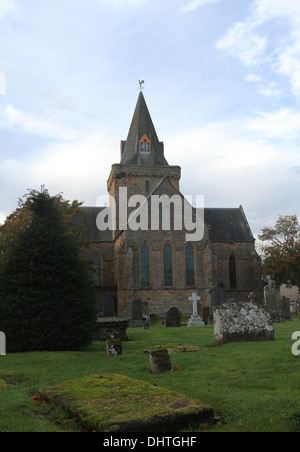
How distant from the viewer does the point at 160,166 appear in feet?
164

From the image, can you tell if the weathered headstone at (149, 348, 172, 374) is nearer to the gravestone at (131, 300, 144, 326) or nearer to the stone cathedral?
the gravestone at (131, 300, 144, 326)

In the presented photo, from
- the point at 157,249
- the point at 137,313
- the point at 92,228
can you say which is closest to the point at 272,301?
the point at 137,313

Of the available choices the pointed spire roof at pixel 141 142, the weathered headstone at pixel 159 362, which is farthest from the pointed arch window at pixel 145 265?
the weathered headstone at pixel 159 362

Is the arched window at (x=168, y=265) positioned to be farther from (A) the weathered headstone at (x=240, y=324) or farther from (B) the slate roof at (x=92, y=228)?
(A) the weathered headstone at (x=240, y=324)

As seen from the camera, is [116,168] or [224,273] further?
[116,168]

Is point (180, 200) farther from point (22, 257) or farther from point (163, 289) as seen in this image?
point (22, 257)

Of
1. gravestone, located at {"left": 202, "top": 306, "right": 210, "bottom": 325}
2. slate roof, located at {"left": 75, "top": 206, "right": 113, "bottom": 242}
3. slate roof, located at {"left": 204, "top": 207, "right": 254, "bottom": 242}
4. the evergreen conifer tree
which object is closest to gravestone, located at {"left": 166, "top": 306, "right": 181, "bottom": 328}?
gravestone, located at {"left": 202, "top": 306, "right": 210, "bottom": 325}

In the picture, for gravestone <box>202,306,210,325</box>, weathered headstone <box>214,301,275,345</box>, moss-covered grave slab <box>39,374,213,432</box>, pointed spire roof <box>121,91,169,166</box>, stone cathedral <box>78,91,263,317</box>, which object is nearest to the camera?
moss-covered grave slab <box>39,374,213,432</box>

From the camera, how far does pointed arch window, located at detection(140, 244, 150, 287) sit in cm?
3888

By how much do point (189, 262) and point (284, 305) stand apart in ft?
48.7

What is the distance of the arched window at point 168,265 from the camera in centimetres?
3905

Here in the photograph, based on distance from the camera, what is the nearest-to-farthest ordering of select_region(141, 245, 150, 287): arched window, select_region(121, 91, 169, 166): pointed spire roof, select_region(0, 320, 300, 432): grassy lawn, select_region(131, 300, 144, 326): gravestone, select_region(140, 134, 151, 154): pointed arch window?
select_region(0, 320, 300, 432): grassy lawn, select_region(131, 300, 144, 326): gravestone, select_region(141, 245, 150, 287): arched window, select_region(121, 91, 169, 166): pointed spire roof, select_region(140, 134, 151, 154): pointed arch window

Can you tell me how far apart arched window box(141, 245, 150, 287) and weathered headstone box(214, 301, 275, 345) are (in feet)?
83.8
